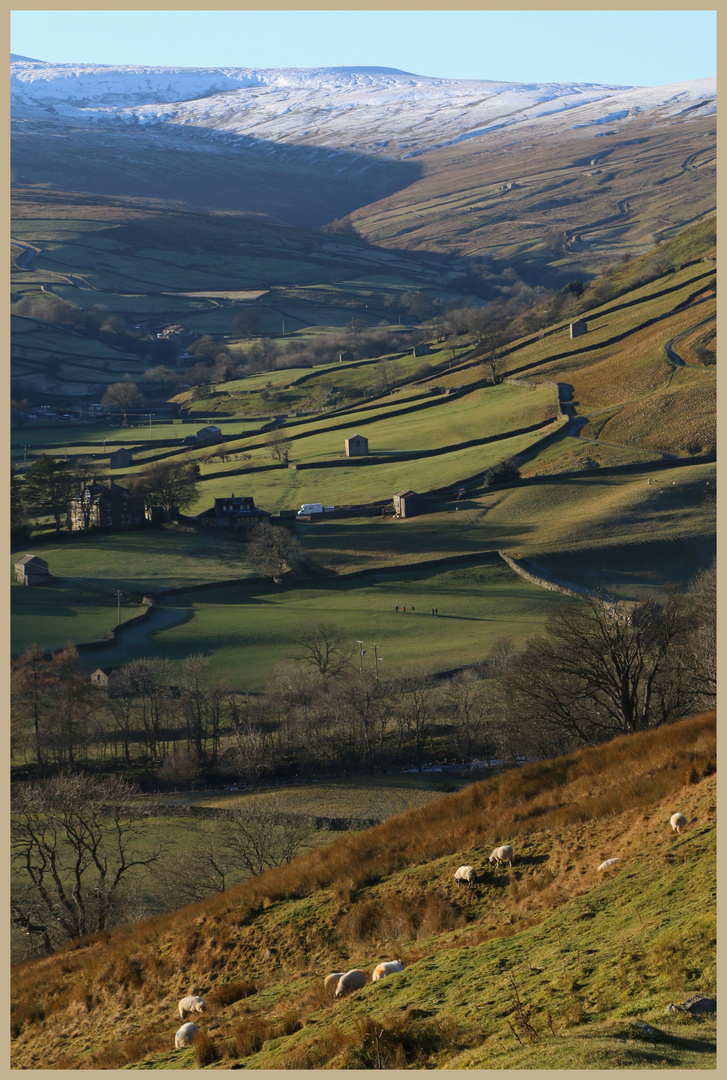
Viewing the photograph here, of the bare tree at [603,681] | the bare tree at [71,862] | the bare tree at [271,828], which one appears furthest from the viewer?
the bare tree at [271,828]

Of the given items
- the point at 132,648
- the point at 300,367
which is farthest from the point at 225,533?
the point at 300,367

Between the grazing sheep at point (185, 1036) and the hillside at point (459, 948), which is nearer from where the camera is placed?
the hillside at point (459, 948)

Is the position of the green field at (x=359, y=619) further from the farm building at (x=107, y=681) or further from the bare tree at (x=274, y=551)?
the farm building at (x=107, y=681)

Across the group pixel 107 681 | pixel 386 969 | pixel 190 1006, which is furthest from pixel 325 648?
pixel 386 969

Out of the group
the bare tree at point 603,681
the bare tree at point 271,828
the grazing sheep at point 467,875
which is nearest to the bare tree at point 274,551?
the bare tree at point 271,828

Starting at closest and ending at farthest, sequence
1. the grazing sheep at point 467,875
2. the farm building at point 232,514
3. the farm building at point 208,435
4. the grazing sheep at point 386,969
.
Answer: the grazing sheep at point 386,969
the grazing sheep at point 467,875
the farm building at point 232,514
the farm building at point 208,435

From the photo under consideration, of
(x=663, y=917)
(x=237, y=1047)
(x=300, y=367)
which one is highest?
(x=300, y=367)

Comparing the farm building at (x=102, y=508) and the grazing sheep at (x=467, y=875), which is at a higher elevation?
the farm building at (x=102, y=508)

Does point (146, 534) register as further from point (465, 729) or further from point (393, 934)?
point (393, 934)
